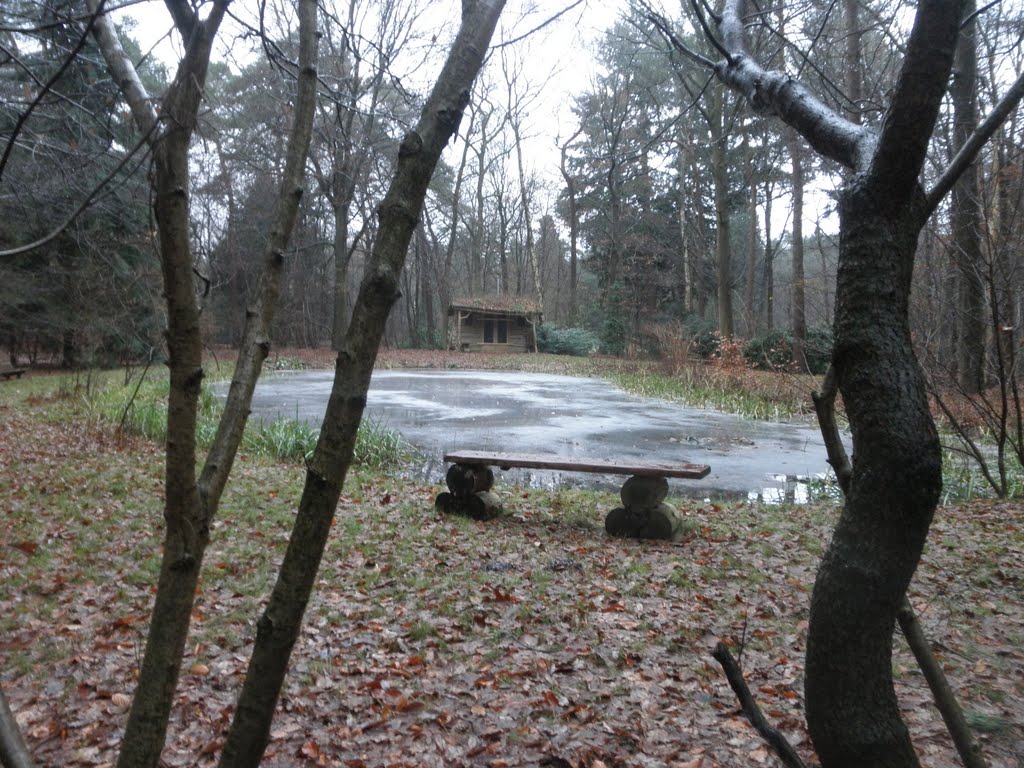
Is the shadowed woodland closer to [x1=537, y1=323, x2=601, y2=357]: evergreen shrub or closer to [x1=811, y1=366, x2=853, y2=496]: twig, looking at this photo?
[x1=811, y1=366, x2=853, y2=496]: twig

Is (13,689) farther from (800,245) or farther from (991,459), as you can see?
(800,245)

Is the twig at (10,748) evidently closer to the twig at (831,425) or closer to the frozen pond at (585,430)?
the twig at (831,425)

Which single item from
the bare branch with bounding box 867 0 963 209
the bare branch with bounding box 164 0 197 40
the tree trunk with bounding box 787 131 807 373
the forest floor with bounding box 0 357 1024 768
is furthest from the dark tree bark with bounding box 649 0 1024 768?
the tree trunk with bounding box 787 131 807 373

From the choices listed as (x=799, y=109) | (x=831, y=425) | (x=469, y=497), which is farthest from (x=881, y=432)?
(x=469, y=497)

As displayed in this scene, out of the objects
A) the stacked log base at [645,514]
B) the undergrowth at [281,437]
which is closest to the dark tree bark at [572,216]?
the undergrowth at [281,437]

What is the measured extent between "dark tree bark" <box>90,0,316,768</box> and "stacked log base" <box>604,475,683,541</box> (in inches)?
191

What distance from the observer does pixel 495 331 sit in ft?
137

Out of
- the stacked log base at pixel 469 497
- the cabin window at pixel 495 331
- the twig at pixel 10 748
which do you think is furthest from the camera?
the cabin window at pixel 495 331

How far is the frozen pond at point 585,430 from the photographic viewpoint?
9383mm

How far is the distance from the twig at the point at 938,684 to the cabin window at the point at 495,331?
40108mm

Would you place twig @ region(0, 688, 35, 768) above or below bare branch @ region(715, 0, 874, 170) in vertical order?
below

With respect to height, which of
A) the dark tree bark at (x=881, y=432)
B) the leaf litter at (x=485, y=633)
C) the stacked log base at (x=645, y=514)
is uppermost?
the dark tree bark at (x=881, y=432)

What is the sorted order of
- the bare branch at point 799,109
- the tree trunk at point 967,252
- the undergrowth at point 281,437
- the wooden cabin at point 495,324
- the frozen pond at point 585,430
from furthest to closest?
the wooden cabin at point 495,324
the undergrowth at point 281,437
the frozen pond at point 585,430
the tree trunk at point 967,252
the bare branch at point 799,109

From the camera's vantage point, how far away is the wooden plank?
597 cm
